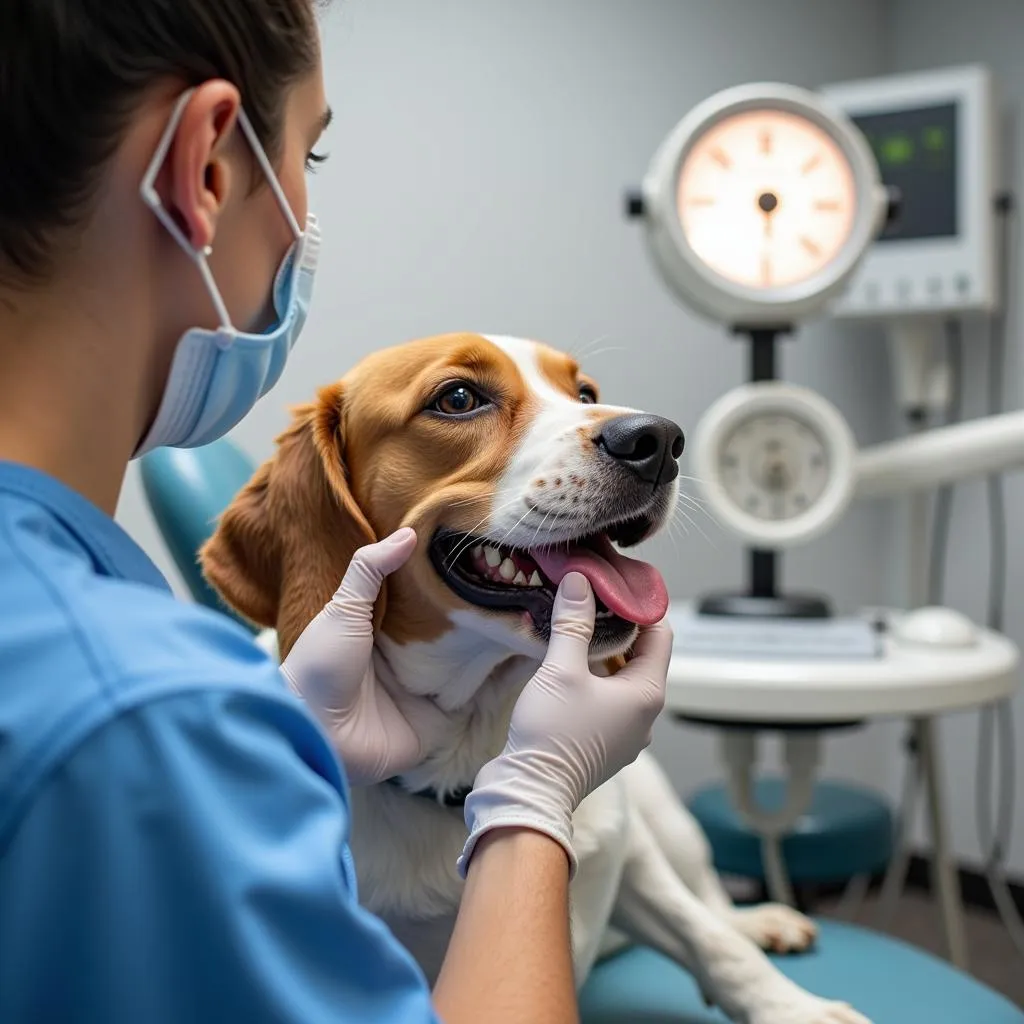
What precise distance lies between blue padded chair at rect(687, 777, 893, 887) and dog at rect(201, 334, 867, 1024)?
105 centimetres

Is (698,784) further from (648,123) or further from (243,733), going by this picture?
(243,733)

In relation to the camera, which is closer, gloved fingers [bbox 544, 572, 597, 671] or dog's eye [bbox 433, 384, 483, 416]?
gloved fingers [bbox 544, 572, 597, 671]

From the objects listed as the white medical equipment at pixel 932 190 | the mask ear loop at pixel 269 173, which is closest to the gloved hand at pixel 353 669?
the mask ear loop at pixel 269 173

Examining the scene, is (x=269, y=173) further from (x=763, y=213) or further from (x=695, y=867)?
(x=763, y=213)

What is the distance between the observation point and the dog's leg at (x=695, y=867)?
1176mm

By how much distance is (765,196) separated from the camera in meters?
1.57

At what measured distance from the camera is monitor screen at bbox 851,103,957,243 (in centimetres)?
216

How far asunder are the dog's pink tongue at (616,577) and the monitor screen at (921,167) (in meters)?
1.54

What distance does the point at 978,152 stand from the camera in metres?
2.12

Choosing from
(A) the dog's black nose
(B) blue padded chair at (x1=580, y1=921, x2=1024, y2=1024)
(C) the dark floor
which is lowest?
(C) the dark floor

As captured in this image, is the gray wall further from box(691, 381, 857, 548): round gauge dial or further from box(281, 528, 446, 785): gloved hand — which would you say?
box(281, 528, 446, 785): gloved hand

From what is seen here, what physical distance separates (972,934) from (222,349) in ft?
7.71

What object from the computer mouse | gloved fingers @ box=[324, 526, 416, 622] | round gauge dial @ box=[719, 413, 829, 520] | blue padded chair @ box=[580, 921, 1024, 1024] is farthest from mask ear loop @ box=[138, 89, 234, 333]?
the computer mouse

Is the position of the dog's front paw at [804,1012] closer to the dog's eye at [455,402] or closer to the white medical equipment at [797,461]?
the dog's eye at [455,402]
